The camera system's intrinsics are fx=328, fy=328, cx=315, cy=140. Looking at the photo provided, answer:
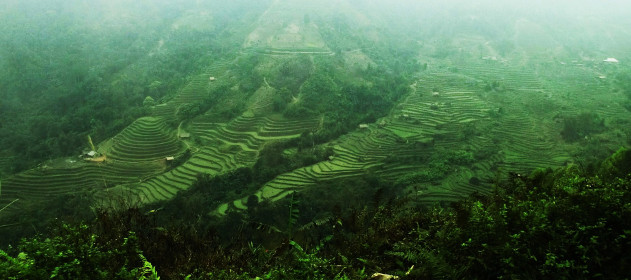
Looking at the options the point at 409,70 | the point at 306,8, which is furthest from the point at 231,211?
the point at 306,8

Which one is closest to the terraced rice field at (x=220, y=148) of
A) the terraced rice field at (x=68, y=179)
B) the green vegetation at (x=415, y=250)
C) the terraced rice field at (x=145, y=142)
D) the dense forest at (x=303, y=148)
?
the dense forest at (x=303, y=148)

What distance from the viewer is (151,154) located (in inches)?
879

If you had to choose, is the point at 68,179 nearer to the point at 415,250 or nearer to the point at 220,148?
the point at 220,148

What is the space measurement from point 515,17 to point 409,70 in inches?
1114

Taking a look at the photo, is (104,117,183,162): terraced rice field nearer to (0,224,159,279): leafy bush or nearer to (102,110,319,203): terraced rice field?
(102,110,319,203): terraced rice field

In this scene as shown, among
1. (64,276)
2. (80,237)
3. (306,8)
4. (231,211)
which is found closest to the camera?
(64,276)

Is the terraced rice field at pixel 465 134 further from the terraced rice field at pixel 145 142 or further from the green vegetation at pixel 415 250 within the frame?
the green vegetation at pixel 415 250

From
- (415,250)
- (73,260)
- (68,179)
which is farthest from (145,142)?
(415,250)

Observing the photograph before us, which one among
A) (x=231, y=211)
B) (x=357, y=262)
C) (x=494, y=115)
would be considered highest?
(x=357, y=262)

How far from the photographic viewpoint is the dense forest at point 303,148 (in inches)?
169

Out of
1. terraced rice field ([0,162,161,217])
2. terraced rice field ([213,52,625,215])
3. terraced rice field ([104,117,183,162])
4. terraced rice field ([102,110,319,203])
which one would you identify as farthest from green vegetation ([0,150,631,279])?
terraced rice field ([104,117,183,162])

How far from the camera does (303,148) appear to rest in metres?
23.5

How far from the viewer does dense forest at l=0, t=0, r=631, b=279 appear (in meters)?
4.29

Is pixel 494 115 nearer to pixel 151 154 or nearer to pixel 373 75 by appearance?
pixel 373 75
